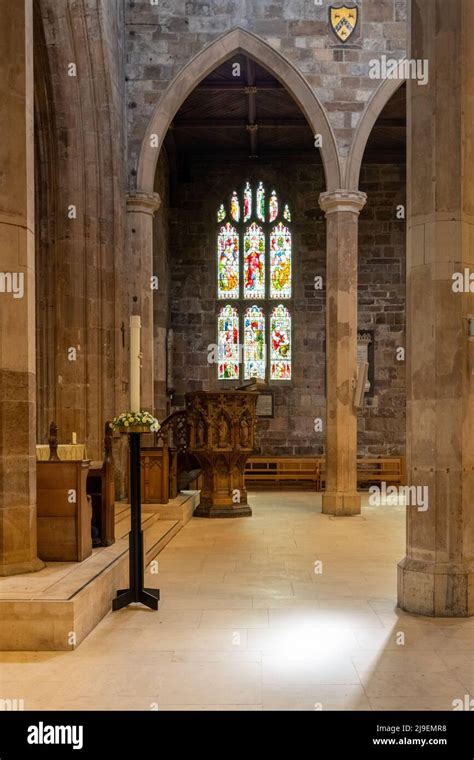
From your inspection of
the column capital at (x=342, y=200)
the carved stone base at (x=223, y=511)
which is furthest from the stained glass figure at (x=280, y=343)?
the carved stone base at (x=223, y=511)

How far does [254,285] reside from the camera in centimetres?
1622

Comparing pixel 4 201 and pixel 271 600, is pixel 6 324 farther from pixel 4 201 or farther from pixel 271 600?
pixel 271 600

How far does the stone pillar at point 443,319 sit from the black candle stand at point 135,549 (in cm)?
176

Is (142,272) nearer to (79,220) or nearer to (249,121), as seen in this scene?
(79,220)

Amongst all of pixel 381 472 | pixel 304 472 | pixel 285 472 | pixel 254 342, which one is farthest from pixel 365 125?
pixel 381 472

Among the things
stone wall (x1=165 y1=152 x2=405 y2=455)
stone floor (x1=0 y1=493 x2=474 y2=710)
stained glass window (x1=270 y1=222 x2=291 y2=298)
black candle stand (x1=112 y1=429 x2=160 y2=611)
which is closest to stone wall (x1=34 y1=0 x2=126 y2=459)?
stone floor (x1=0 y1=493 x2=474 y2=710)

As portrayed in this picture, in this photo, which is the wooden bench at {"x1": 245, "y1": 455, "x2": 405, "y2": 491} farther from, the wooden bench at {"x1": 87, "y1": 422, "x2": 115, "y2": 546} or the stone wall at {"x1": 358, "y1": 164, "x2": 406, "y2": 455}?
the wooden bench at {"x1": 87, "y1": 422, "x2": 115, "y2": 546}

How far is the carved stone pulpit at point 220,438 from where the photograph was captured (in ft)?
33.1

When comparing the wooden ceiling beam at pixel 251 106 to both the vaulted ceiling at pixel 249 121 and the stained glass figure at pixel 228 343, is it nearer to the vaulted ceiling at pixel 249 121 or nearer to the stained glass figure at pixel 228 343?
the vaulted ceiling at pixel 249 121

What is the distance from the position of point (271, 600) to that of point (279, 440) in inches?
413

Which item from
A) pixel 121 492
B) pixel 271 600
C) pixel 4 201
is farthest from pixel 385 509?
pixel 4 201

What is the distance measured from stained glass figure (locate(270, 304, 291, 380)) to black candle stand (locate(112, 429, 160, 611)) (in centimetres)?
1105

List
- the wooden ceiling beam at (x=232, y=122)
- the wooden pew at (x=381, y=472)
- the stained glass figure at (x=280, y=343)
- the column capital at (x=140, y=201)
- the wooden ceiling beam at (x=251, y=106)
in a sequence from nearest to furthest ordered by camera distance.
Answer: the column capital at (x=140, y=201), the wooden ceiling beam at (x=251, y=106), the wooden pew at (x=381, y=472), the wooden ceiling beam at (x=232, y=122), the stained glass figure at (x=280, y=343)

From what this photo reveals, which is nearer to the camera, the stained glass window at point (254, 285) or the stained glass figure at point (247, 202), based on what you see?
the stained glass window at point (254, 285)
